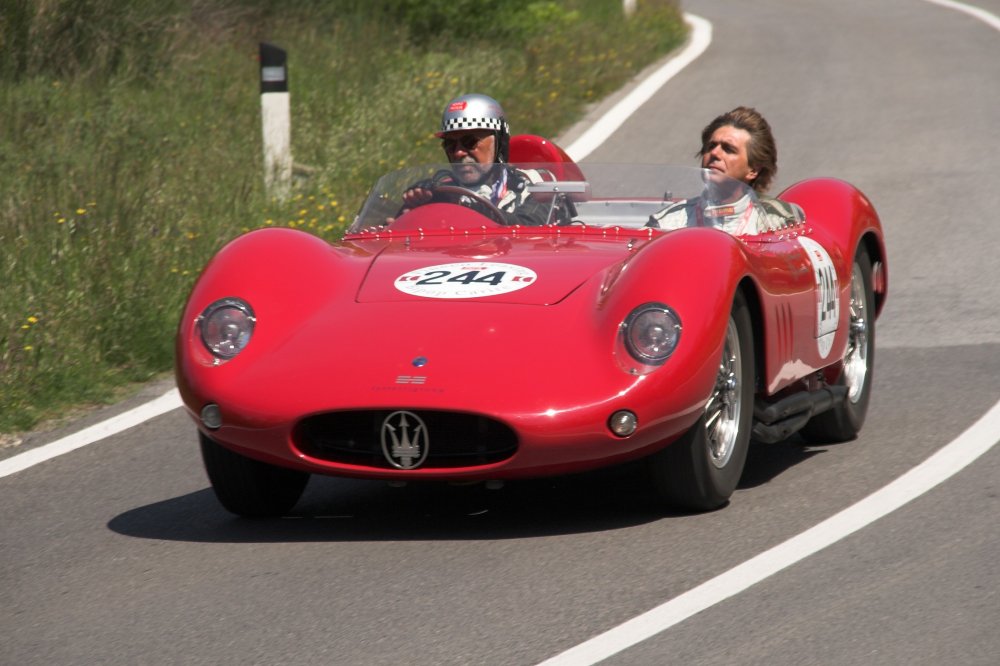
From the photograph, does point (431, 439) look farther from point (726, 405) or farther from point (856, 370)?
point (856, 370)

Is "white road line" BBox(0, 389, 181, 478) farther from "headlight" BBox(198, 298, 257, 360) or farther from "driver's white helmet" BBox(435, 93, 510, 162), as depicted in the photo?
"driver's white helmet" BBox(435, 93, 510, 162)

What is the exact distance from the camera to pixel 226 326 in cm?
576

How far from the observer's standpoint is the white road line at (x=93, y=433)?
22.5 feet

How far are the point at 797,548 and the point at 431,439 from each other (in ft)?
3.70

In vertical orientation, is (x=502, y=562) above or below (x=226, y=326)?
below

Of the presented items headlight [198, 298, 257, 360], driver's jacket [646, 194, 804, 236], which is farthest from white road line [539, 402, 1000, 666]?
headlight [198, 298, 257, 360]

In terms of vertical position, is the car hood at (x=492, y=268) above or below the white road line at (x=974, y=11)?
above

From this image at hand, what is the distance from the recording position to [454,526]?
18.6ft

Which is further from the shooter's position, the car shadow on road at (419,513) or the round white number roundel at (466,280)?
the round white number roundel at (466,280)

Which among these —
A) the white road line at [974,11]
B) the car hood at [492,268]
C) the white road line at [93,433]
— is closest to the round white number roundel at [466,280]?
the car hood at [492,268]

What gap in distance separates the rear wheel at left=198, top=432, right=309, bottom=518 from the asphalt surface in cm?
8

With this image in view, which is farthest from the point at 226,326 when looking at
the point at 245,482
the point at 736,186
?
the point at 736,186

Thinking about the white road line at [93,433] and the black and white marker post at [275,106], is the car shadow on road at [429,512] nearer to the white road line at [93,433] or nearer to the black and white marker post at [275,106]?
the white road line at [93,433]

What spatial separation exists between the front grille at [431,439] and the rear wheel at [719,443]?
1.85 feet
